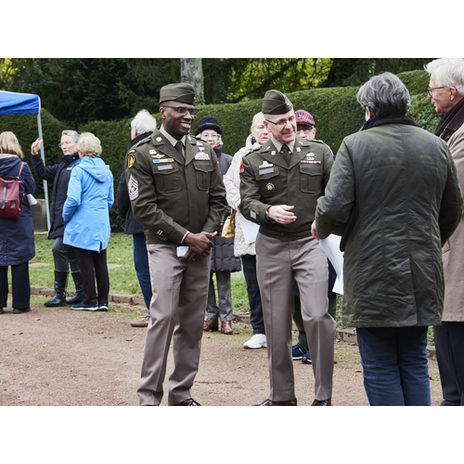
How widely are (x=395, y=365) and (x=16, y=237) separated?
683 cm

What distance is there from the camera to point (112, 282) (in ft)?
39.7

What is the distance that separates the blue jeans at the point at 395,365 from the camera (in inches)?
160

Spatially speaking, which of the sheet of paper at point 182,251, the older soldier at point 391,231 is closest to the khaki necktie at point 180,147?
the sheet of paper at point 182,251

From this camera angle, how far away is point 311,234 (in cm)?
548

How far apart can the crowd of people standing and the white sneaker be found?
1 cm

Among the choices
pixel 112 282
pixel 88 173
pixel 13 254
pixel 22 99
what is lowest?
pixel 112 282

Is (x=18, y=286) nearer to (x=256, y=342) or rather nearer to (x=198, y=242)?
(x=256, y=342)

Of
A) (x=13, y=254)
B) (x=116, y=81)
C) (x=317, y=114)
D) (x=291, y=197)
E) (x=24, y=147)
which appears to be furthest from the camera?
(x=116, y=81)

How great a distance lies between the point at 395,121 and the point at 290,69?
2300cm

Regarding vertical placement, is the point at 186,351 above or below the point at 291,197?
below

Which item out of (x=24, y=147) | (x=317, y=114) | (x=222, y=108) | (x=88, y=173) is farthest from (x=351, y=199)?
(x=24, y=147)

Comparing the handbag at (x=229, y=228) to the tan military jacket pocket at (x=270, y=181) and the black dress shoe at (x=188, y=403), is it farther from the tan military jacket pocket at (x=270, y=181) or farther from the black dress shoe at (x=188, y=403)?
the black dress shoe at (x=188, y=403)

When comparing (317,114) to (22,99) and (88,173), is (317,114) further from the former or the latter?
(88,173)

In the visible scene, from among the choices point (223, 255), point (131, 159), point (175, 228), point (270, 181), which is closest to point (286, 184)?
point (270, 181)
